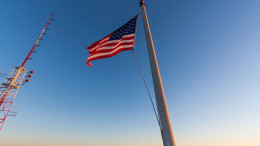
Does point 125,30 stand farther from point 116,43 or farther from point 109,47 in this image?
point 109,47

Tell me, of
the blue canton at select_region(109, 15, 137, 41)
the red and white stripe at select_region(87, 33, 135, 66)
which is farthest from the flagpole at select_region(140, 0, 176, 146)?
the blue canton at select_region(109, 15, 137, 41)

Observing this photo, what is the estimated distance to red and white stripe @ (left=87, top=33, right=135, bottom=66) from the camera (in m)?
7.23

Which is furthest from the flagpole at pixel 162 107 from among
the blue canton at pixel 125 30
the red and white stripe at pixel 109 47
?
the blue canton at pixel 125 30

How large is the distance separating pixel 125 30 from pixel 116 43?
971 mm

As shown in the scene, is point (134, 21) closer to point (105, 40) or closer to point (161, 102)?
point (105, 40)

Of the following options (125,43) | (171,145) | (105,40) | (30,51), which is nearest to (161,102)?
(171,145)

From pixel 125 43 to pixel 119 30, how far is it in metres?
1.30

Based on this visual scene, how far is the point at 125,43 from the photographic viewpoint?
24.0 ft

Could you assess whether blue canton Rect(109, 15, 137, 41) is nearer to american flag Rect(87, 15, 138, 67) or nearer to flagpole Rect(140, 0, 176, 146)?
american flag Rect(87, 15, 138, 67)

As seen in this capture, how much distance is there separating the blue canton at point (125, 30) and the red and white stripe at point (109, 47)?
28 cm

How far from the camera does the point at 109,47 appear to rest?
8078 millimetres

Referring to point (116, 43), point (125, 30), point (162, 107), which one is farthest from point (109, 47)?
point (162, 107)

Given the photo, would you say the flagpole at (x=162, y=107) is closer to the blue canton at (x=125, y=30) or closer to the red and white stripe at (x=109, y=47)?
the red and white stripe at (x=109, y=47)

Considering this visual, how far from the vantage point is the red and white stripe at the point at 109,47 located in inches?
285
